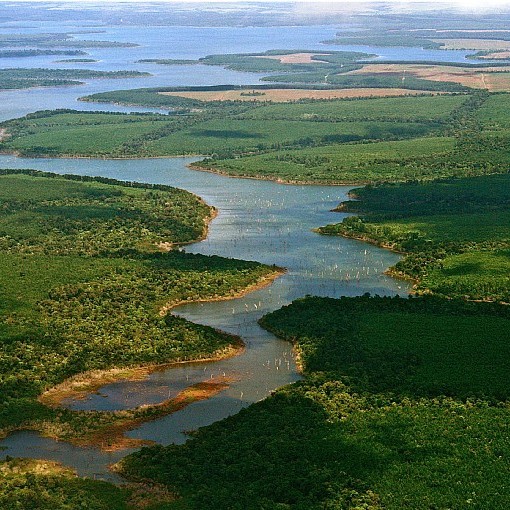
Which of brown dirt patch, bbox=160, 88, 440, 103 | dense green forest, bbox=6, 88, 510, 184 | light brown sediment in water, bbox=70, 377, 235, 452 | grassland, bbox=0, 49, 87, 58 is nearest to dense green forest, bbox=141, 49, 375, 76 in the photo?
brown dirt patch, bbox=160, 88, 440, 103

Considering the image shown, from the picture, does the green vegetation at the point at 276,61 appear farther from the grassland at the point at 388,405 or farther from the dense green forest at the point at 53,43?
the grassland at the point at 388,405

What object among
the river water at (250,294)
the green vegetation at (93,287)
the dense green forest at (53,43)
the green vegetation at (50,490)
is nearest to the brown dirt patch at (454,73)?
the river water at (250,294)

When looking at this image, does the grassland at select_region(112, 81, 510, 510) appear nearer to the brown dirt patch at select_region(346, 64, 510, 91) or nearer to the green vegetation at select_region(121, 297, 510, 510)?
the green vegetation at select_region(121, 297, 510, 510)

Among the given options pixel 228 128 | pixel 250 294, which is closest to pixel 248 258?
pixel 250 294

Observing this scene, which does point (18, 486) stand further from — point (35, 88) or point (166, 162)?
point (35, 88)

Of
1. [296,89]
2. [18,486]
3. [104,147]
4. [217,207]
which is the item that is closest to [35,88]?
[296,89]
